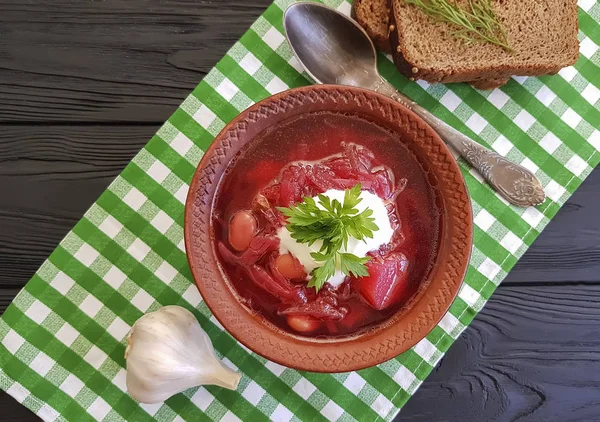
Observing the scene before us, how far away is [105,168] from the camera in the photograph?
188cm

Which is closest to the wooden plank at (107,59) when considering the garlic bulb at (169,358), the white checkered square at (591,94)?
the garlic bulb at (169,358)

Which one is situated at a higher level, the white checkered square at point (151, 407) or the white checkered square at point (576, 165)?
the white checkered square at point (576, 165)

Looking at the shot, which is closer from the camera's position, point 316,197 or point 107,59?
point 316,197

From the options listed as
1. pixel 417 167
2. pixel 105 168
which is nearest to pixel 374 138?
pixel 417 167

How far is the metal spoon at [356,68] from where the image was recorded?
175 centimetres

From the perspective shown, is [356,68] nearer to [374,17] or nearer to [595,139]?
[374,17]

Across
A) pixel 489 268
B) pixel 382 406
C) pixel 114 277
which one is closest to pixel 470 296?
pixel 489 268

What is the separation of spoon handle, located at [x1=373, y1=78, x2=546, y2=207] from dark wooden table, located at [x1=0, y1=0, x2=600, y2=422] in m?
0.20

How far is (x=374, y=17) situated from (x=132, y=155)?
0.84m

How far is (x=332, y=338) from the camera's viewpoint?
61.4 inches

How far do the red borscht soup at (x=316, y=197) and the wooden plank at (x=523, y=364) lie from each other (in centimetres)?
46

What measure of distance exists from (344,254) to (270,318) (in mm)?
289

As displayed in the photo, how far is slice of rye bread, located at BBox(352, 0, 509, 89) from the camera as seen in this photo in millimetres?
1773

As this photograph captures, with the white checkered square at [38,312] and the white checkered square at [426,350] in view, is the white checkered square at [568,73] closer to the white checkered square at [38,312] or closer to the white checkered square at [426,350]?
the white checkered square at [426,350]
